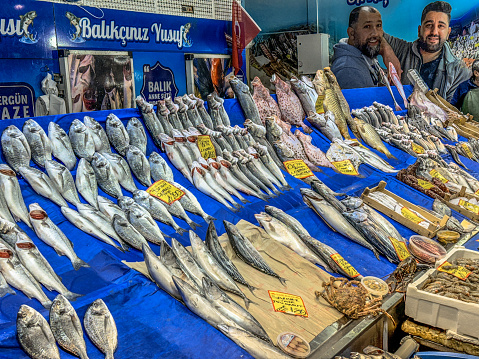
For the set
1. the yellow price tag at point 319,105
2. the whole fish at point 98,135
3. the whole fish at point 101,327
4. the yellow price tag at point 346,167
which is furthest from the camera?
the yellow price tag at point 319,105

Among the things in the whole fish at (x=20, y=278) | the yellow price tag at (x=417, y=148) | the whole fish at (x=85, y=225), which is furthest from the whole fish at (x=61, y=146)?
the yellow price tag at (x=417, y=148)

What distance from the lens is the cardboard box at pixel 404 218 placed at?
346 centimetres

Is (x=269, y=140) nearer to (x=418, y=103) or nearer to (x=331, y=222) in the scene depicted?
(x=331, y=222)

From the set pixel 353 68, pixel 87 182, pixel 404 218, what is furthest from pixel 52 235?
pixel 353 68

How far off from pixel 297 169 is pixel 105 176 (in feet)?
5.85

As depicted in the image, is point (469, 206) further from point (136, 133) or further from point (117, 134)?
point (117, 134)

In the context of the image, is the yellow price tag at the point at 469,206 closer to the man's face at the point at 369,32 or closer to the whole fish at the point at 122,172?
the whole fish at the point at 122,172

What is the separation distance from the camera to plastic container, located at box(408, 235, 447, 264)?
10.1 ft

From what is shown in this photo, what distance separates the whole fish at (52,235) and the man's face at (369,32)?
409 inches

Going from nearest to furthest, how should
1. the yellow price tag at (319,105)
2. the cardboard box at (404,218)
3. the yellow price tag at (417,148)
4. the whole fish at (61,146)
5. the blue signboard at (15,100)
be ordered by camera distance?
the whole fish at (61,146), the cardboard box at (404,218), the yellow price tag at (319,105), the yellow price tag at (417,148), the blue signboard at (15,100)

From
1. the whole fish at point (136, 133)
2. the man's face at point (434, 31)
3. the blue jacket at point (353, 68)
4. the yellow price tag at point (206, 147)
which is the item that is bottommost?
the yellow price tag at point (206, 147)

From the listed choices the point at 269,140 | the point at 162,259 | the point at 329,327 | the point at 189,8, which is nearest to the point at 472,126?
the point at 269,140

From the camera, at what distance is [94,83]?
6359mm

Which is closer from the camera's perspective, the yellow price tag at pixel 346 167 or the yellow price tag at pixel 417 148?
the yellow price tag at pixel 346 167
